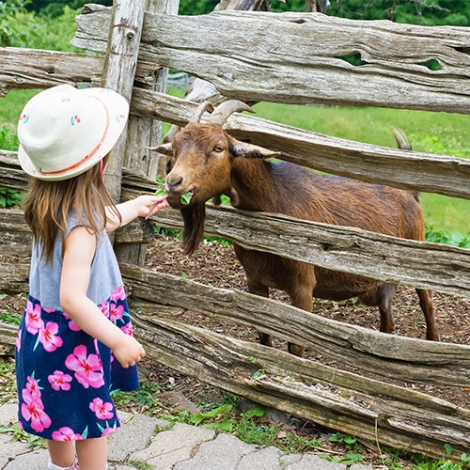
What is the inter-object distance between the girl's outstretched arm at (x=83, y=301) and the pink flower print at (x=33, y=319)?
26cm

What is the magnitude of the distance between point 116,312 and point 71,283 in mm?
414

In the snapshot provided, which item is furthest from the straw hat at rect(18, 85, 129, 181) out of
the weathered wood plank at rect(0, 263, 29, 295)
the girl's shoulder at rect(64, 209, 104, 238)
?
the weathered wood plank at rect(0, 263, 29, 295)

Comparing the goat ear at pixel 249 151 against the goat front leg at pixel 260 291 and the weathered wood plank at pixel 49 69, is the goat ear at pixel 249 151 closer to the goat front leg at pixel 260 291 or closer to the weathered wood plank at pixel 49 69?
the weathered wood plank at pixel 49 69

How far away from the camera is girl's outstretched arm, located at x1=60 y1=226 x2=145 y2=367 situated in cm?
256

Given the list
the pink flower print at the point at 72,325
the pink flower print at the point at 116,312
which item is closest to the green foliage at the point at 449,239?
the pink flower print at the point at 116,312

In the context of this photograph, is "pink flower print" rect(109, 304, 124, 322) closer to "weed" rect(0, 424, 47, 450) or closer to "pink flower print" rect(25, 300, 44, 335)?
"pink flower print" rect(25, 300, 44, 335)

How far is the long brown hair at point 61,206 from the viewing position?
2634 millimetres

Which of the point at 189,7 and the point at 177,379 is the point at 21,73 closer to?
the point at 177,379

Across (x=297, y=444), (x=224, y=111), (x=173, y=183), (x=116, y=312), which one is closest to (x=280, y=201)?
(x=224, y=111)

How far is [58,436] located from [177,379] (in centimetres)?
185

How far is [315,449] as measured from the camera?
366 centimetres

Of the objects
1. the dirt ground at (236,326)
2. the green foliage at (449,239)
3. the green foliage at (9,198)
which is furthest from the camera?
the green foliage at (9,198)

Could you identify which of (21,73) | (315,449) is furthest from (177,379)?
(21,73)

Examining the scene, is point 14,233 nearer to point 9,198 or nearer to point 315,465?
point 315,465
